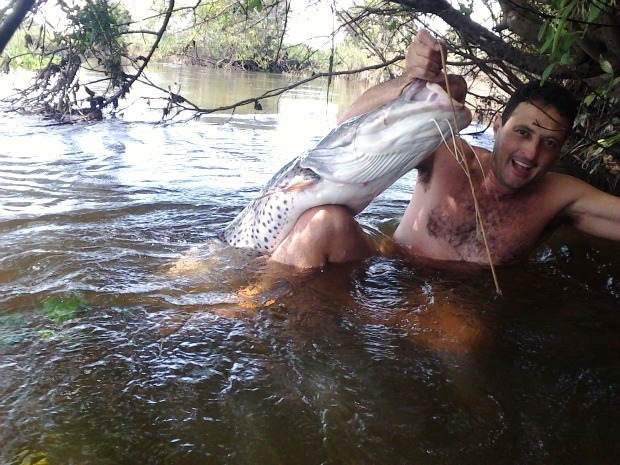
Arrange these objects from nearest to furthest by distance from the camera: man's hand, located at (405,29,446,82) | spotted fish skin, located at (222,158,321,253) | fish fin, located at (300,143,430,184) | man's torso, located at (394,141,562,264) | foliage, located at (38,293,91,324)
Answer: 1. man's hand, located at (405,29,446,82)
2. foliage, located at (38,293,91,324)
3. fish fin, located at (300,143,430,184)
4. spotted fish skin, located at (222,158,321,253)
5. man's torso, located at (394,141,562,264)

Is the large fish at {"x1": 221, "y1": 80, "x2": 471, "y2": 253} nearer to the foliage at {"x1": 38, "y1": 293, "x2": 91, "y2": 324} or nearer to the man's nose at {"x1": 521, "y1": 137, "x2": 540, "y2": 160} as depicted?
the man's nose at {"x1": 521, "y1": 137, "x2": 540, "y2": 160}

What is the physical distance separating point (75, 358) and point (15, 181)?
11.3ft

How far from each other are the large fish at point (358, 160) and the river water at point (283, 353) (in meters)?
0.29

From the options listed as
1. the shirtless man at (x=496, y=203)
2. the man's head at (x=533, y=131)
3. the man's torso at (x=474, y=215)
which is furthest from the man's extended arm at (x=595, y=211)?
the man's head at (x=533, y=131)

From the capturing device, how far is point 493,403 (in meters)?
1.94

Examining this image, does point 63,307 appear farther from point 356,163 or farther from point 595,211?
point 595,211

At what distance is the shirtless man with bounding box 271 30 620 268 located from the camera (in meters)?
2.84

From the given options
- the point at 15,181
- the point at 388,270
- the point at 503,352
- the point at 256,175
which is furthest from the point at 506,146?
the point at 15,181

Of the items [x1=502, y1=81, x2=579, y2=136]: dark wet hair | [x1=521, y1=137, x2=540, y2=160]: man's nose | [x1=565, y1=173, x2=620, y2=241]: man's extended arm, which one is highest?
[x1=502, y1=81, x2=579, y2=136]: dark wet hair

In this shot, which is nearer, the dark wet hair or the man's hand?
the man's hand

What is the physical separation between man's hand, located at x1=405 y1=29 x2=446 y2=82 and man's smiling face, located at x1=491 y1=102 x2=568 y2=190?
0.77 m

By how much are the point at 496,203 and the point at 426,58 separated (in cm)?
120

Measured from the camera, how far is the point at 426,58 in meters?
2.24

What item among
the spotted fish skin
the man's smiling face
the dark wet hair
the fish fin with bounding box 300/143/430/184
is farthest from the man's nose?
the spotted fish skin
